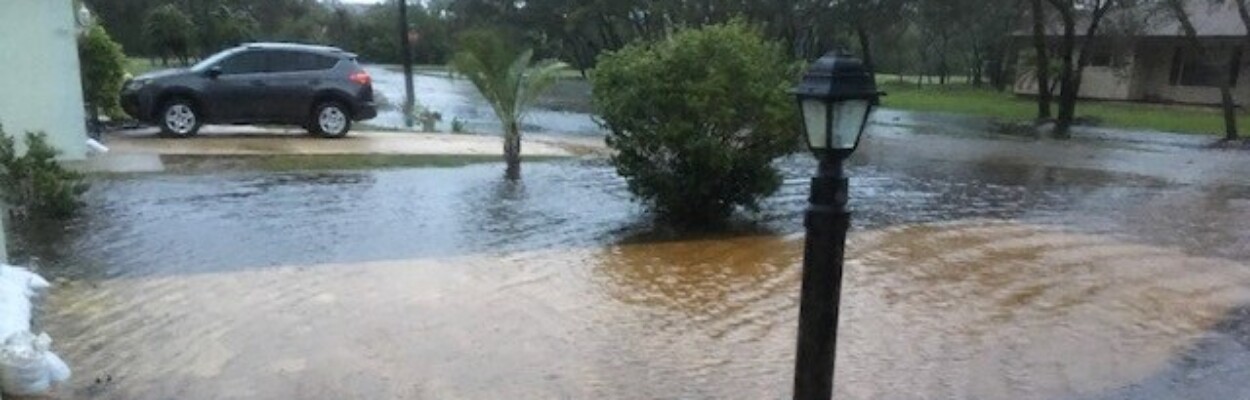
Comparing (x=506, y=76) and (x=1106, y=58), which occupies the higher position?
(x=1106, y=58)

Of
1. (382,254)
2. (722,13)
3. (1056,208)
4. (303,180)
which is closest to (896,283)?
(382,254)

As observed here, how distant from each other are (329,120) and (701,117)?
8.95 metres

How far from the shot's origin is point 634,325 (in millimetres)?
6492

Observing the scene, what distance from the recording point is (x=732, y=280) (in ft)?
25.6

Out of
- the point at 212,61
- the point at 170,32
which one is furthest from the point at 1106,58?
the point at 212,61

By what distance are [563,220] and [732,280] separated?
2.86 meters

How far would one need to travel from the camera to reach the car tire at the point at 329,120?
16328 mm

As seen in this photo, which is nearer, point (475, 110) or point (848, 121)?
point (848, 121)

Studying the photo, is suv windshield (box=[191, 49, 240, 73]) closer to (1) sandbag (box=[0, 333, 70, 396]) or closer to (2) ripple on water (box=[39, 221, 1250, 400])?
(2) ripple on water (box=[39, 221, 1250, 400])

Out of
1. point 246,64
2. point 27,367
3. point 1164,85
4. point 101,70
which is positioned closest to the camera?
point 27,367

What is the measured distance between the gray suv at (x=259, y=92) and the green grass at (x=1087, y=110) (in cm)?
2004

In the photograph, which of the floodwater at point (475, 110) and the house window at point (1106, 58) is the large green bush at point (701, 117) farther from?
the house window at point (1106, 58)

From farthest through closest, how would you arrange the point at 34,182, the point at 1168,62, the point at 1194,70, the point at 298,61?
the point at 1168,62, the point at 1194,70, the point at 298,61, the point at 34,182

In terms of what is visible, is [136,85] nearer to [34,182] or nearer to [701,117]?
[34,182]
